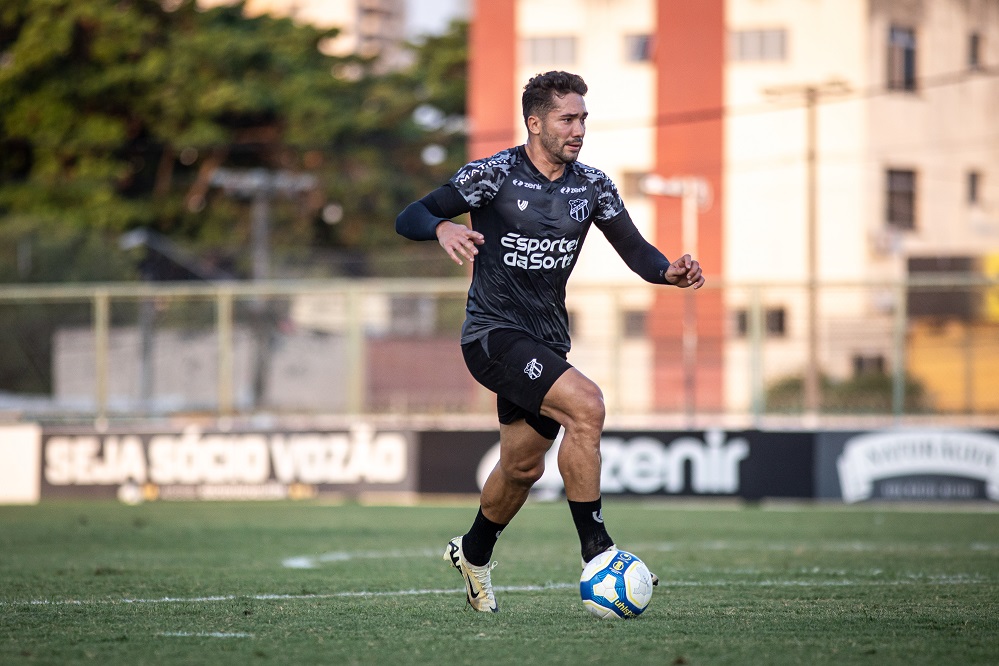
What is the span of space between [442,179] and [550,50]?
980 cm

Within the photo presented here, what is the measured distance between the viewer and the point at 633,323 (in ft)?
55.4

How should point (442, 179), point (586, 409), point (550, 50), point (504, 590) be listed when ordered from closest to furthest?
1. point (586, 409)
2. point (504, 590)
3. point (550, 50)
4. point (442, 179)

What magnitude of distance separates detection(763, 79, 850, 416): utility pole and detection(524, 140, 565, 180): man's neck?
10.1 meters

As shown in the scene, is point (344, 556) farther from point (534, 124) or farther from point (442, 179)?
point (442, 179)

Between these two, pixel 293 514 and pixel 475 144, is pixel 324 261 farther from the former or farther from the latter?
pixel 293 514

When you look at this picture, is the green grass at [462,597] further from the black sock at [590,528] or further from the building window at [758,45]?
the building window at [758,45]

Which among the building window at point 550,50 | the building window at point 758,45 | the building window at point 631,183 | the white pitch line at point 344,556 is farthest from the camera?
the building window at point 550,50

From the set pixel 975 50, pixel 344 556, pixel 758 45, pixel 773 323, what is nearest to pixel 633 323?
pixel 773 323

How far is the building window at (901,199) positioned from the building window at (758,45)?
161 inches

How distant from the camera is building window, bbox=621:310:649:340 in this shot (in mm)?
16297

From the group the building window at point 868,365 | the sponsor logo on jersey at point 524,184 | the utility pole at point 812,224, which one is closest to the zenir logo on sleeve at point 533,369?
the sponsor logo on jersey at point 524,184

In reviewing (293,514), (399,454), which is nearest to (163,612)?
(293,514)

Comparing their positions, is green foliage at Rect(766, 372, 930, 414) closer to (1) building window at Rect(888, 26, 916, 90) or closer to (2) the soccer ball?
(2) the soccer ball

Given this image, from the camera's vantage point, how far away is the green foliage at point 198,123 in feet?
124
